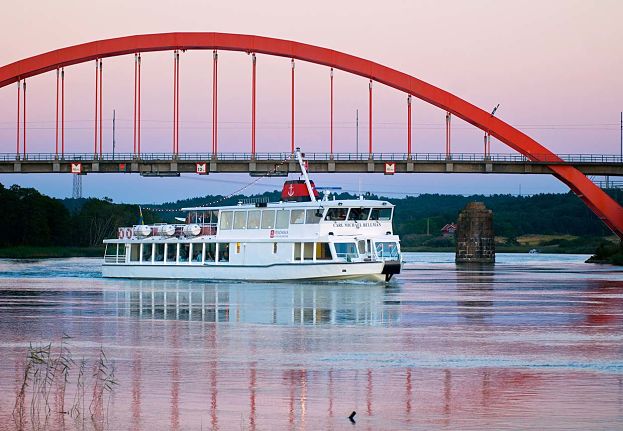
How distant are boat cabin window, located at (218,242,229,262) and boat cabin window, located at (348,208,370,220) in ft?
25.3

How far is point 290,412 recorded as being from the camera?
18.2 meters

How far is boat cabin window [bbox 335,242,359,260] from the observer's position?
179 ft

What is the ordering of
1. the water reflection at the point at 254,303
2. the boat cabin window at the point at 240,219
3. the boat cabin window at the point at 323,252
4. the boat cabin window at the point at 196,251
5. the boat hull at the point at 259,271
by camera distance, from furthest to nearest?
the boat cabin window at the point at 196,251 < the boat cabin window at the point at 240,219 < the boat cabin window at the point at 323,252 < the boat hull at the point at 259,271 < the water reflection at the point at 254,303

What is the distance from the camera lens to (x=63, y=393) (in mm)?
19641

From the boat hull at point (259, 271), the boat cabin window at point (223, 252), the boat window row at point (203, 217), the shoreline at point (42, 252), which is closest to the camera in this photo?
the boat hull at point (259, 271)

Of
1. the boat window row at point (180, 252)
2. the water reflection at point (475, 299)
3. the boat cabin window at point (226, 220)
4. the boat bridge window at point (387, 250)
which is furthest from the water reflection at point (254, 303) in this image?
the boat cabin window at point (226, 220)

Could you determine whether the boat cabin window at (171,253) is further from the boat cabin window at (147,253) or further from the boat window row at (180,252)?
the boat cabin window at (147,253)

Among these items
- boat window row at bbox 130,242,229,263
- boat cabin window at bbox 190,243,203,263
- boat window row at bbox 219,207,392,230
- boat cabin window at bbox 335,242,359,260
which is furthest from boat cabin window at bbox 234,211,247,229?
boat cabin window at bbox 335,242,359,260

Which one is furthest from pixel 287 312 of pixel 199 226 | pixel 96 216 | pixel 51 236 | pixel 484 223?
pixel 96 216

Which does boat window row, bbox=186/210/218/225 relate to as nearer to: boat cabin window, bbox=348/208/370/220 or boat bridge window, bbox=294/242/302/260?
boat bridge window, bbox=294/242/302/260

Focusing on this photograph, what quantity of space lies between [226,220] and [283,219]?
4.32 m

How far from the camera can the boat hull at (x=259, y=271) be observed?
54031 millimetres

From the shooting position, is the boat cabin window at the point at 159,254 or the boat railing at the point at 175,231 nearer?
the boat railing at the point at 175,231

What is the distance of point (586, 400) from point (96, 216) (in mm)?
155713
